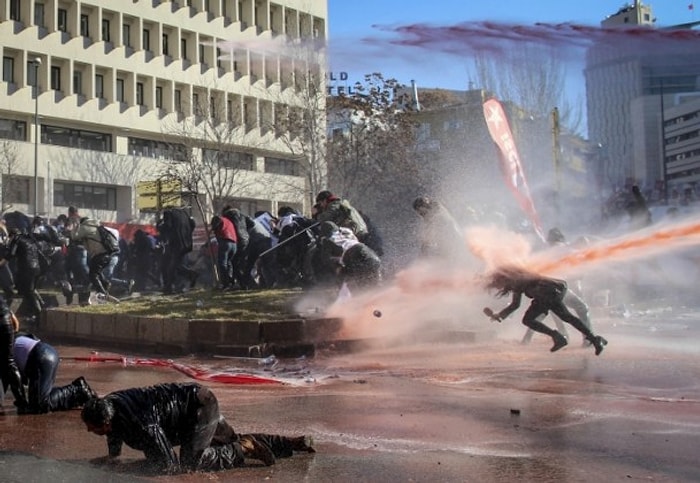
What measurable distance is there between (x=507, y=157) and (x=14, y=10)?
3299cm

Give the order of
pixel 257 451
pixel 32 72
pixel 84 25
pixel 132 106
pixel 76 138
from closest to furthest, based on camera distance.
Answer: pixel 257 451
pixel 32 72
pixel 76 138
pixel 84 25
pixel 132 106

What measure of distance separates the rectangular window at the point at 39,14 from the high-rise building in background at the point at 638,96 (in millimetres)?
31010

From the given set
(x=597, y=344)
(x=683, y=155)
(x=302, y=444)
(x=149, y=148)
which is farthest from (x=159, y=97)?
(x=302, y=444)

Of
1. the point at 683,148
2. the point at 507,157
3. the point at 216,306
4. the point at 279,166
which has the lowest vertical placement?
the point at 216,306

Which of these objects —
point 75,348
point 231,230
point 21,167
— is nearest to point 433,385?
point 75,348

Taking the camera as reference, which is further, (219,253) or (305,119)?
(305,119)

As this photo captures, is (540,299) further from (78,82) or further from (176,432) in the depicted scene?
(78,82)

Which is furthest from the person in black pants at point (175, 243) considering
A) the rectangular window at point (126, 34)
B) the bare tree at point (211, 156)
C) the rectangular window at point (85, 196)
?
the rectangular window at point (126, 34)

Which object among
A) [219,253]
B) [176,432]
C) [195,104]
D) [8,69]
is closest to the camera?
[176,432]

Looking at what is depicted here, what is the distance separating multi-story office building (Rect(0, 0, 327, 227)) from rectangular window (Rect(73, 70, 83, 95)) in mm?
57

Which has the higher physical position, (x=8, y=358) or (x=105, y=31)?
(x=105, y=31)

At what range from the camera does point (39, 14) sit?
132 feet

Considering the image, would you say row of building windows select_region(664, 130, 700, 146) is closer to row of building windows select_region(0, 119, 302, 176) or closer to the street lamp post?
row of building windows select_region(0, 119, 302, 176)

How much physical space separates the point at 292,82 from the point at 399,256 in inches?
423
